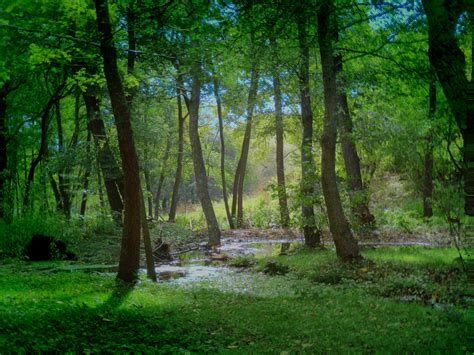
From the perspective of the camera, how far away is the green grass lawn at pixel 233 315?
520cm

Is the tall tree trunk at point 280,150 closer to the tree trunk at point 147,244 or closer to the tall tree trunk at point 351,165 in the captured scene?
the tall tree trunk at point 351,165

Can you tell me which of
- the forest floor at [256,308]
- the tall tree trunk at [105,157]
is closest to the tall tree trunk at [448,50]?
the forest floor at [256,308]

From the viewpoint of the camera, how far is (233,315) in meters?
7.31

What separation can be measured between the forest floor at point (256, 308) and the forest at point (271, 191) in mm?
47

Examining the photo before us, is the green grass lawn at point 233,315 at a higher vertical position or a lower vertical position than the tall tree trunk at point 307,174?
lower

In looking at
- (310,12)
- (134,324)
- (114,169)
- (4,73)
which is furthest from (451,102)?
(114,169)

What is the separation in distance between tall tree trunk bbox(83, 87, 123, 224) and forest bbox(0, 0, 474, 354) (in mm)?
74

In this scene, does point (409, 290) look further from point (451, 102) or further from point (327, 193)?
point (451, 102)

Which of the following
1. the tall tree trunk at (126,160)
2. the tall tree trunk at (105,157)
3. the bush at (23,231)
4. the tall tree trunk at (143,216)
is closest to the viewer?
the tall tree trunk at (143,216)

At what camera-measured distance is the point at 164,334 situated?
5.87 metres

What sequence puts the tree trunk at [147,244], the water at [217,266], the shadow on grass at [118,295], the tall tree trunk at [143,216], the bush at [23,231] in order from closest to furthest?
the shadow on grass at [118,295] < the tall tree trunk at [143,216] < the tree trunk at [147,244] < the water at [217,266] < the bush at [23,231]

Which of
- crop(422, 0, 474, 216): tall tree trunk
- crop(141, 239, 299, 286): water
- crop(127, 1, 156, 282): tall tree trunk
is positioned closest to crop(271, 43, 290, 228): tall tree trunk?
crop(141, 239, 299, 286): water

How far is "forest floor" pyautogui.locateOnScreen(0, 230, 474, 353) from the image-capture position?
5266 millimetres

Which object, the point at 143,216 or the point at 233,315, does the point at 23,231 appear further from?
the point at 233,315
